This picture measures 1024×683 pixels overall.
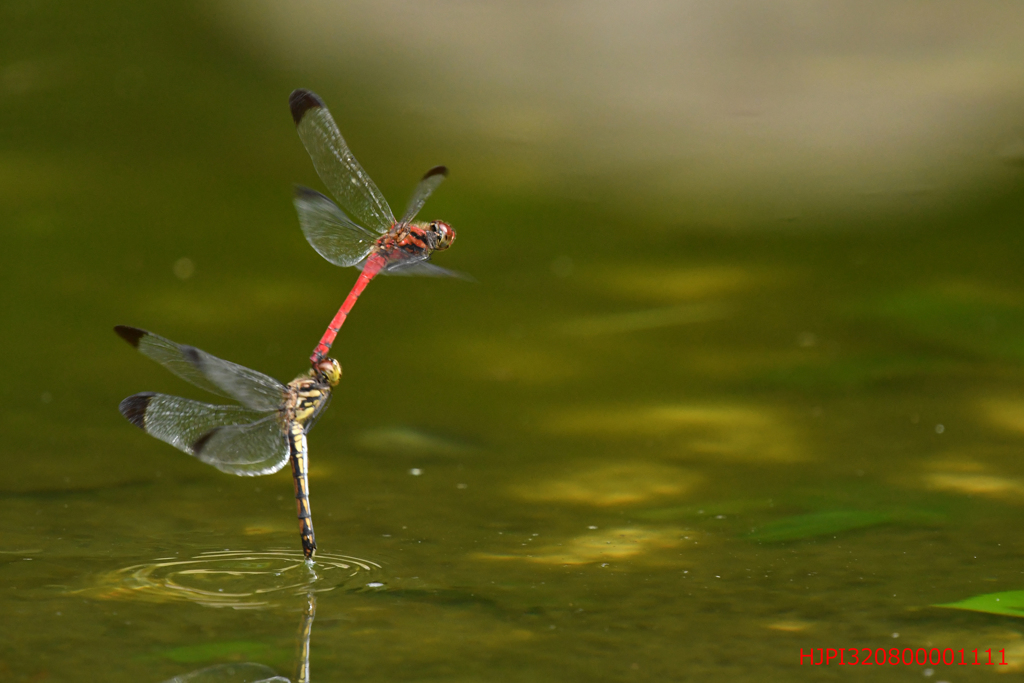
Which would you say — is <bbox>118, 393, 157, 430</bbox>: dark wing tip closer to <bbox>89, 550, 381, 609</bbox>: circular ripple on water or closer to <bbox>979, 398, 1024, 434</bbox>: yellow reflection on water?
<bbox>89, 550, 381, 609</bbox>: circular ripple on water

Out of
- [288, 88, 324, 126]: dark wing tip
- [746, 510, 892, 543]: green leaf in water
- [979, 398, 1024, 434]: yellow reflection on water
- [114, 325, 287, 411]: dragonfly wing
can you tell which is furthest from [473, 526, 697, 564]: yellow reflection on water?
[979, 398, 1024, 434]: yellow reflection on water

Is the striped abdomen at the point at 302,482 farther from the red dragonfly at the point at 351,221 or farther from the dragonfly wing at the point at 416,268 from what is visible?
the dragonfly wing at the point at 416,268

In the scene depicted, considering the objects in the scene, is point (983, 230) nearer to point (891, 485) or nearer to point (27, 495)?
point (891, 485)

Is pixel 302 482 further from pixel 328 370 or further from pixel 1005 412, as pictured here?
pixel 1005 412

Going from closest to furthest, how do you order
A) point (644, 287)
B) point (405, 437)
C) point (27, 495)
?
point (27, 495) → point (405, 437) → point (644, 287)

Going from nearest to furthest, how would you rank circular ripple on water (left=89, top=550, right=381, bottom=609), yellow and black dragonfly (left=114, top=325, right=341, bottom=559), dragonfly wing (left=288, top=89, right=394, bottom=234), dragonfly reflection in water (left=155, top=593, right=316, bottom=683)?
1. dragonfly reflection in water (left=155, top=593, right=316, bottom=683)
2. circular ripple on water (left=89, top=550, right=381, bottom=609)
3. yellow and black dragonfly (left=114, top=325, right=341, bottom=559)
4. dragonfly wing (left=288, top=89, right=394, bottom=234)

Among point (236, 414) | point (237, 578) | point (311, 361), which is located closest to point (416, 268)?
point (311, 361)

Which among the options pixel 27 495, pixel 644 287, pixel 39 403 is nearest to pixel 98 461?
pixel 27 495
